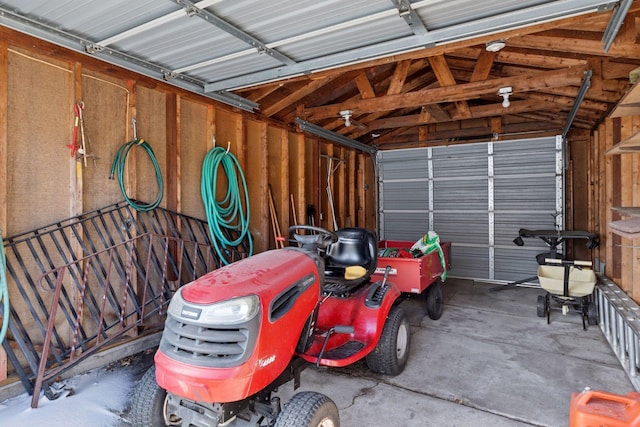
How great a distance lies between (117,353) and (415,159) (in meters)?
5.78

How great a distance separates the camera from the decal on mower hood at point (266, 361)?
4.44 ft

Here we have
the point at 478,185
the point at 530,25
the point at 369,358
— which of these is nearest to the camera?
the point at 530,25

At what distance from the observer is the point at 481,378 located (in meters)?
2.57

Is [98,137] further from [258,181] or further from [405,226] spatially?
[405,226]

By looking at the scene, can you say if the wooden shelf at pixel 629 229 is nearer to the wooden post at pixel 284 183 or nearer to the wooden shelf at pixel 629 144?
the wooden shelf at pixel 629 144

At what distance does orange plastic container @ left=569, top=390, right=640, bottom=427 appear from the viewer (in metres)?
1.21

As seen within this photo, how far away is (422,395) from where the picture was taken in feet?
7.64

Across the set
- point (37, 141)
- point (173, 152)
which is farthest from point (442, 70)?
point (37, 141)

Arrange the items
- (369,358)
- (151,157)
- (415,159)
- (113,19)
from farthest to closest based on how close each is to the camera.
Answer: (415,159) < (151,157) < (369,358) < (113,19)

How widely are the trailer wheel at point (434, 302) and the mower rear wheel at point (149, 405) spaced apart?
118 inches

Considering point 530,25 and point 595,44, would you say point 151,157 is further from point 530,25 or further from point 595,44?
point 595,44

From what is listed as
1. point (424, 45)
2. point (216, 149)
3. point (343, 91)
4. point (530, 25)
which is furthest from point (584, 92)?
point (216, 149)

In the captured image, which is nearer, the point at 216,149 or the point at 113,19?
the point at 113,19

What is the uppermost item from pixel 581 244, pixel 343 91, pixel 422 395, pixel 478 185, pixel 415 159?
pixel 343 91
